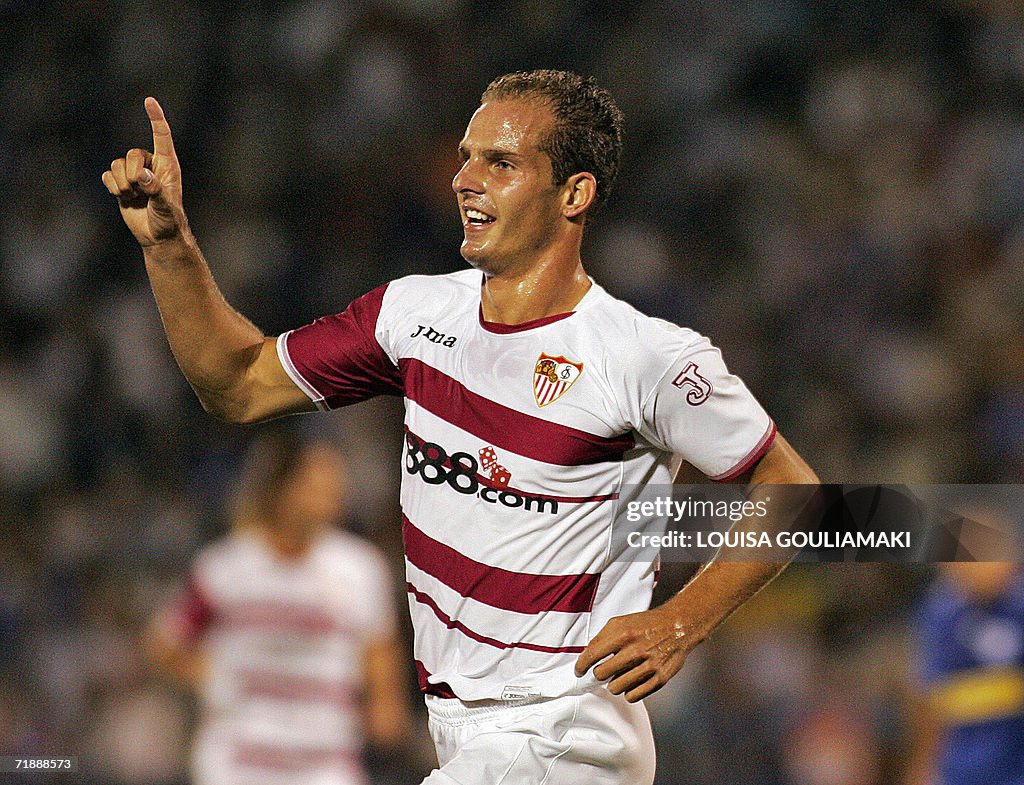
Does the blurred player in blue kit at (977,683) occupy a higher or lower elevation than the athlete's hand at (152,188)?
lower

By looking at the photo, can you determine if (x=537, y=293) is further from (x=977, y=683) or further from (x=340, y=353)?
(x=977, y=683)

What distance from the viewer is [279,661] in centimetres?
561

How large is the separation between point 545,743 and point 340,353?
0.97 metres

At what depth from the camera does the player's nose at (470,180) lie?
10.3ft

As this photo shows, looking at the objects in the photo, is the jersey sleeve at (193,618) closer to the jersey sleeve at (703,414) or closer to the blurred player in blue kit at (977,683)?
the blurred player in blue kit at (977,683)

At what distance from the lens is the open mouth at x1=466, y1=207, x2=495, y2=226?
3152 mm

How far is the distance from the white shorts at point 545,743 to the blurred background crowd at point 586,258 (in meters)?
3.64

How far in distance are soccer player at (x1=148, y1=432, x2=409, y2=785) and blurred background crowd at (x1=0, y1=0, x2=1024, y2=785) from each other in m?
1.30

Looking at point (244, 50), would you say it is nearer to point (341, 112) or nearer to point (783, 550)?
point (341, 112)

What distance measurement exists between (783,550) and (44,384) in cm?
630

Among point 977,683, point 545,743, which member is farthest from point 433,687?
point 977,683

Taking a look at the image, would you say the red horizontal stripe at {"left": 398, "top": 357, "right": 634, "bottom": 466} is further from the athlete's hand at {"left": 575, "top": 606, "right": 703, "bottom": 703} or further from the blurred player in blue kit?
the blurred player in blue kit

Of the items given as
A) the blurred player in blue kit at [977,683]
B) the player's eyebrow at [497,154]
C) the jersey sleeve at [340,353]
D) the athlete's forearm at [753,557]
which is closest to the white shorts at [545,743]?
the athlete's forearm at [753,557]

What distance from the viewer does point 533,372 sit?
3125 millimetres
